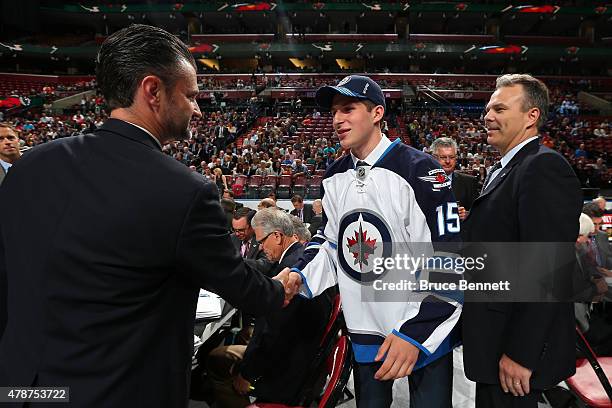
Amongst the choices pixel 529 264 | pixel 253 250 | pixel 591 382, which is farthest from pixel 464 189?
pixel 529 264

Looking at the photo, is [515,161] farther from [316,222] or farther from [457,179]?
[316,222]

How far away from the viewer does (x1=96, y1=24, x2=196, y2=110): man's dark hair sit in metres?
0.97

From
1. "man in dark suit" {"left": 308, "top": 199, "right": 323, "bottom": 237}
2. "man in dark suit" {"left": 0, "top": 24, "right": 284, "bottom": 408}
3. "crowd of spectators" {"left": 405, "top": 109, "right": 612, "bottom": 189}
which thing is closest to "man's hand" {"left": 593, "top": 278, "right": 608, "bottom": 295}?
"man in dark suit" {"left": 0, "top": 24, "right": 284, "bottom": 408}

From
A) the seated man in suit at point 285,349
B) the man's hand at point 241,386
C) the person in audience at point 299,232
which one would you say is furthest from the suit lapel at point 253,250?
the seated man in suit at point 285,349

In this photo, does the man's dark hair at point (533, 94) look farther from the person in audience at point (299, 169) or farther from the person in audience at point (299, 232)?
the person in audience at point (299, 169)

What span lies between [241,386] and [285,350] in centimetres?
47

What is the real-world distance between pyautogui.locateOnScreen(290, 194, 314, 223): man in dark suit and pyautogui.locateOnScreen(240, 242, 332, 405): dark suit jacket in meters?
4.95

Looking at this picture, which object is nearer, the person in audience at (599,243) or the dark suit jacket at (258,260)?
the dark suit jacket at (258,260)

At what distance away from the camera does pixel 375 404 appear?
1.48 meters

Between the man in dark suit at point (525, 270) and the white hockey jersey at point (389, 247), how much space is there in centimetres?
12

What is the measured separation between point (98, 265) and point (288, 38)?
3088 centimetres

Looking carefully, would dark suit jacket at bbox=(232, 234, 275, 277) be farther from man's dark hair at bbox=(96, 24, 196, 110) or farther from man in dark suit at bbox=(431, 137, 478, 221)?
man in dark suit at bbox=(431, 137, 478, 221)

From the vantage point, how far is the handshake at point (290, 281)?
144 centimetres

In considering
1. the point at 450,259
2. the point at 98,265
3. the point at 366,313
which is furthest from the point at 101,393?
the point at 450,259
